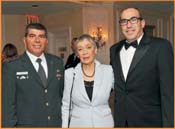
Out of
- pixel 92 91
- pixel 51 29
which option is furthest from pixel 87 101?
pixel 51 29

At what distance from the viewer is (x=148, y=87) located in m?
2.54

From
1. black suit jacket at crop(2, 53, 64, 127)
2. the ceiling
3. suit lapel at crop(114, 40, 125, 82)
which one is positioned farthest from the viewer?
the ceiling

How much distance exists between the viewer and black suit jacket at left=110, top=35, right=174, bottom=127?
2.50 metres

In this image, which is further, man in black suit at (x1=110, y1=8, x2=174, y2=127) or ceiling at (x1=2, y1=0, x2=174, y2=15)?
ceiling at (x1=2, y1=0, x2=174, y2=15)

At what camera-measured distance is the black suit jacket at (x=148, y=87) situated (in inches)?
98.3

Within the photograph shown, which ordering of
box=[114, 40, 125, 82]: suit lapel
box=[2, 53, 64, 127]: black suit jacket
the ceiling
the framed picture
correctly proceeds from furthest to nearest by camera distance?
1. the framed picture
2. the ceiling
3. box=[114, 40, 125, 82]: suit lapel
4. box=[2, 53, 64, 127]: black suit jacket

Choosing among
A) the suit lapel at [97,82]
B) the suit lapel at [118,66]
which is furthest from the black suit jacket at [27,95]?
the suit lapel at [118,66]

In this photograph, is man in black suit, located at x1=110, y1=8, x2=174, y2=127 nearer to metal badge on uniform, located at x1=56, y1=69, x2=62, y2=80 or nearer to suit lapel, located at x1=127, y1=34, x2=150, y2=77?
suit lapel, located at x1=127, y1=34, x2=150, y2=77

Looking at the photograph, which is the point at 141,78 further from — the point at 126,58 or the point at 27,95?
the point at 27,95

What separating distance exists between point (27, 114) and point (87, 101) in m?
0.43

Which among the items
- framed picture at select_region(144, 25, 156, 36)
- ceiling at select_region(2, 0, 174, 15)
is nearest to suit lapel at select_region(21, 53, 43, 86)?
ceiling at select_region(2, 0, 174, 15)

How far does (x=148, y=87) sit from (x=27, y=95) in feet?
2.76

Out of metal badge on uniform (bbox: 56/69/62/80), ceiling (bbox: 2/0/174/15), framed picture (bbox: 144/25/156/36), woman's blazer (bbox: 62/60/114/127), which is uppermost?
ceiling (bbox: 2/0/174/15)

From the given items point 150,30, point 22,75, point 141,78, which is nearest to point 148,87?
point 141,78
